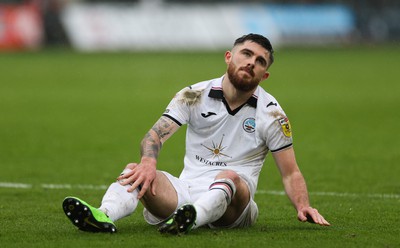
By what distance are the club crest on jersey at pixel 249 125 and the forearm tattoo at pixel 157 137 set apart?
562mm

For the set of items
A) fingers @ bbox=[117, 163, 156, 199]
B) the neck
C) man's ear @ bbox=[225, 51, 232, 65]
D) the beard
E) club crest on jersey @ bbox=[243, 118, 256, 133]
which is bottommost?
fingers @ bbox=[117, 163, 156, 199]

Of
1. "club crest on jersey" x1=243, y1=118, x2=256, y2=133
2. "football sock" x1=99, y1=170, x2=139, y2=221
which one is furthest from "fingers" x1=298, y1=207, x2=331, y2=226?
"football sock" x1=99, y1=170, x2=139, y2=221

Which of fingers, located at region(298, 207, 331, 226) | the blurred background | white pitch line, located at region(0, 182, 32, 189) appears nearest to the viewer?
fingers, located at region(298, 207, 331, 226)

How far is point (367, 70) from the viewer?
31.4 metres

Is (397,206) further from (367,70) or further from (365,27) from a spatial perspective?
(365,27)

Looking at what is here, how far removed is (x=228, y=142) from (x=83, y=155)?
6.01 m

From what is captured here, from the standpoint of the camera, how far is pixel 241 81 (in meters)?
7.55

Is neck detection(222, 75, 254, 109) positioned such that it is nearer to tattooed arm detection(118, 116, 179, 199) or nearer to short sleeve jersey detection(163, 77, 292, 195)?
short sleeve jersey detection(163, 77, 292, 195)

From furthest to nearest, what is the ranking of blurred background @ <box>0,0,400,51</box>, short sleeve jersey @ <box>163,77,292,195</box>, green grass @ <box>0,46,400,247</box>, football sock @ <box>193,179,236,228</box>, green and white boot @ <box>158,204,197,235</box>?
blurred background @ <box>0,0,400,51</box> → short sleeve jersey @ <box>163,77,292,195</box> → green grass @ <box>0,46,400,247</box> → football sock @ <box>193,179,236,228</box> → green and white boot @ <box>158,204,197,235</box>

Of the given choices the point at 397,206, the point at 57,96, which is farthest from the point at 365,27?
the point at 397,206

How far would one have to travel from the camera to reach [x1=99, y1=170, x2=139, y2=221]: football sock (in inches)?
282

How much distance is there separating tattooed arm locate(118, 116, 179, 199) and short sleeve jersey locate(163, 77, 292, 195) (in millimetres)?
Result: 93

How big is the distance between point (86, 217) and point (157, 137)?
970mm

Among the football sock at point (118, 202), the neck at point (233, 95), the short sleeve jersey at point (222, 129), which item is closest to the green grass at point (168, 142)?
the football sock at point (118, 202)
